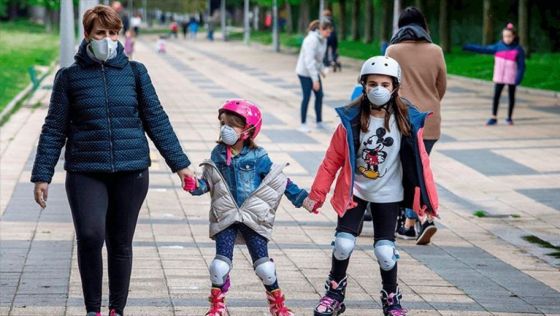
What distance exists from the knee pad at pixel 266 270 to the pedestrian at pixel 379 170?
1.27 feet

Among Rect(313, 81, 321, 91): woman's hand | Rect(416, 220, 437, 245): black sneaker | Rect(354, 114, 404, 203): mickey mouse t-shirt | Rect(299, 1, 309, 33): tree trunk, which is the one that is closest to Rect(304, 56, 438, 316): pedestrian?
Rect(354, 114, 404, 203): mickey mouse t-shirt

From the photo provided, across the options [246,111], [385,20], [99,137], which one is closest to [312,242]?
[246,111]

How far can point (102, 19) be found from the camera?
6.25 m

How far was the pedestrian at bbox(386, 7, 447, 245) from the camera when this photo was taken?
9.89 meters

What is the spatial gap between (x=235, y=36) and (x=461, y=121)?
200 ft

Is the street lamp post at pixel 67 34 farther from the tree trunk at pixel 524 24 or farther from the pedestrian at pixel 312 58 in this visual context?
the tree trunk at pixel 524 24

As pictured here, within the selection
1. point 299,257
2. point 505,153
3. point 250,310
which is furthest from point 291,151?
point 250,310

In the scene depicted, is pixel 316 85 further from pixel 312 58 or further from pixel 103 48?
pixel 103 48

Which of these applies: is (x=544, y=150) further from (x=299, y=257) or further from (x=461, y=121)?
(x=299, y=257)

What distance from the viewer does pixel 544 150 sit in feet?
55.4

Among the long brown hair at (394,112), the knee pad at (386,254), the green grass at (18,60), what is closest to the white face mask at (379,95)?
the long brown hair at (394,112)

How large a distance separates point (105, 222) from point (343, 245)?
1.33m

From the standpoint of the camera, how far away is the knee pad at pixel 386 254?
7.01m

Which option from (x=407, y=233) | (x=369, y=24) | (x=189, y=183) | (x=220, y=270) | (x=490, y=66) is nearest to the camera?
(x=189, y=183)
